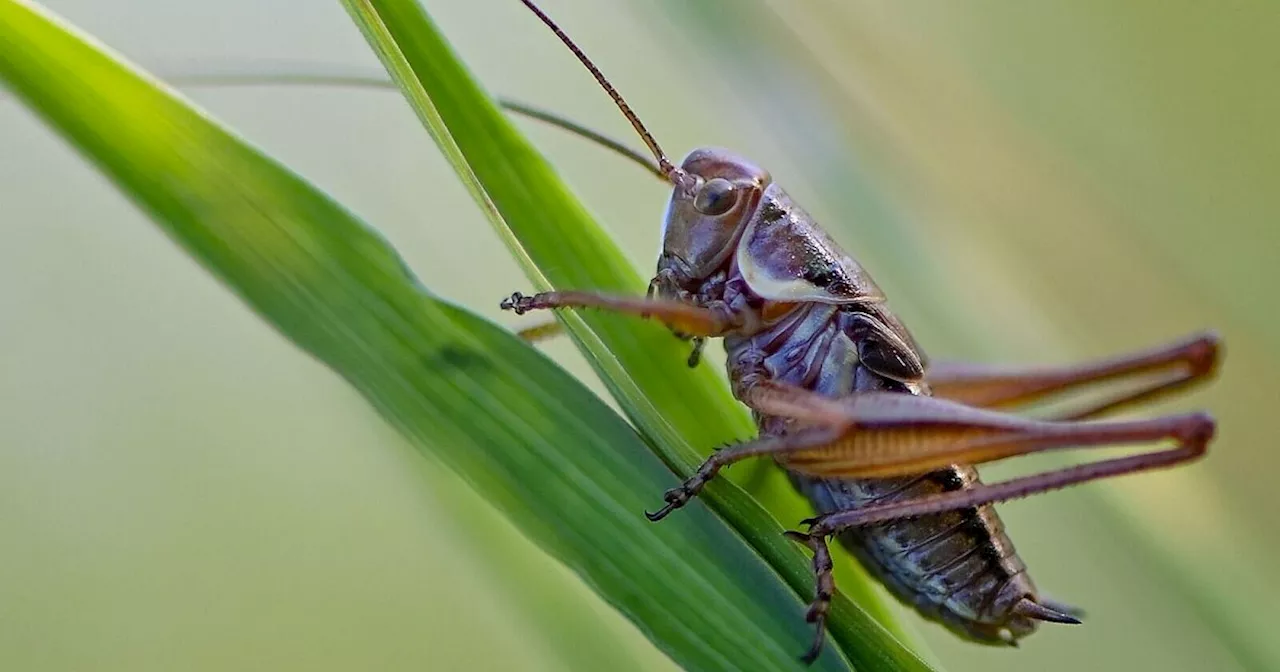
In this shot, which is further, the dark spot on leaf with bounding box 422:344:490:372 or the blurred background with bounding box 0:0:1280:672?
the blurred background with bounding box 0:0:1280:672

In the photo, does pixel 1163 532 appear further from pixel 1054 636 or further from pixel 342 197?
pixel 342 197

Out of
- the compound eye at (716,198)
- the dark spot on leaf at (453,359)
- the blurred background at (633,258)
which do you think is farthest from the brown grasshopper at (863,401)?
the blurred background at (633,258)

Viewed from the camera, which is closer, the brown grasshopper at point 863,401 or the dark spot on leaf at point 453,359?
the dark spot on leaf at point 453,359

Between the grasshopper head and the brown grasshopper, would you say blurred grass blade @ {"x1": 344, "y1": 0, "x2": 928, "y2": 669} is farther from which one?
the grasshopper head

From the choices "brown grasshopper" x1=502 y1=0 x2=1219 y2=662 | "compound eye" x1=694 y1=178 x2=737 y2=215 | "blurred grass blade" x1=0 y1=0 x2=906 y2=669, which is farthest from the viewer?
"compound eye" x1=694 y1=178 x2=737 y2=215

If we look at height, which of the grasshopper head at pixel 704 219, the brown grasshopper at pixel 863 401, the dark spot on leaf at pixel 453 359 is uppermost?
the grasshopper head at pixel 704 219

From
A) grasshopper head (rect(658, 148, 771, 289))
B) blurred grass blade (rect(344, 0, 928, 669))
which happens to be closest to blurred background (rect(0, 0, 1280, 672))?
blurred grass blade (rect(344, 0, 928, 669))

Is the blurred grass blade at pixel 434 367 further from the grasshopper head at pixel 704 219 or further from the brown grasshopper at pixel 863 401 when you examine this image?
the grasshopper head at pixel 704 219
